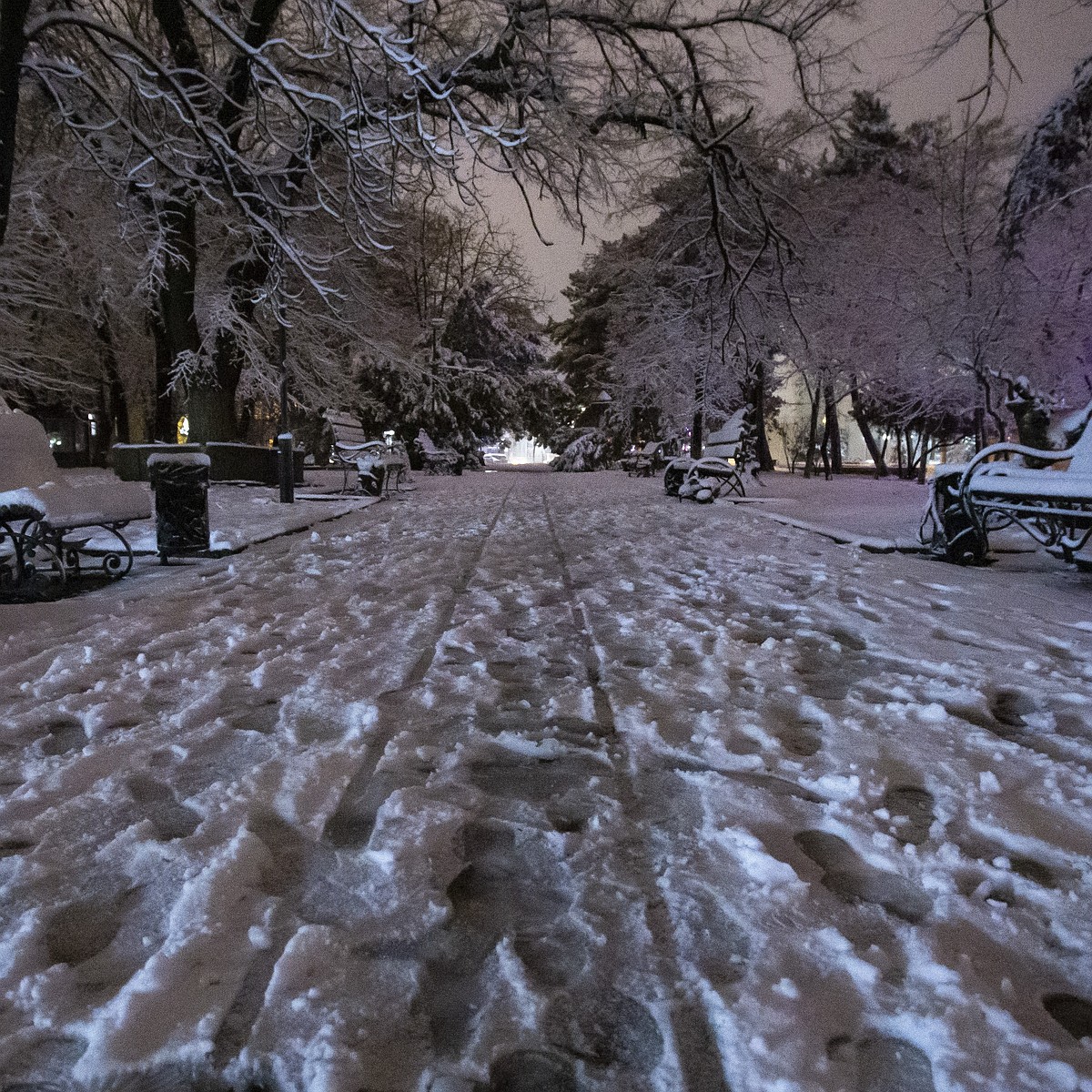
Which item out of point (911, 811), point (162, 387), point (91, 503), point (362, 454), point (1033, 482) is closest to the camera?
point (911, 811)

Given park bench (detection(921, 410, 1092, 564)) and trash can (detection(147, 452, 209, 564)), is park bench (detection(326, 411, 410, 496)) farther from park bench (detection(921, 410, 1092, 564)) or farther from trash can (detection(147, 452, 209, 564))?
park bench (detection(921, 410, 1092, 564))

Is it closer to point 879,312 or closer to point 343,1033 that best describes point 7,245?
point 879,312

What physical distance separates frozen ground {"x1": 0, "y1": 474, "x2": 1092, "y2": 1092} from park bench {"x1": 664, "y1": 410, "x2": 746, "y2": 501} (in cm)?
1048

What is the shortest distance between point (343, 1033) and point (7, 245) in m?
21.5

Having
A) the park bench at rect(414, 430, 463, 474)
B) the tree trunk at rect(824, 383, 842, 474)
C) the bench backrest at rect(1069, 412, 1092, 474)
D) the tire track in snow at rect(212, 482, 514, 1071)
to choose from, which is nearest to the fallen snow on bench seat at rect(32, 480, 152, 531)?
the tire track in snow at rect(212, 482, 514, 1071)

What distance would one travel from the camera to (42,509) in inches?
182

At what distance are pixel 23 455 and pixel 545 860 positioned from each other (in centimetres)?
541

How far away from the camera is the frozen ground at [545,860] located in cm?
129

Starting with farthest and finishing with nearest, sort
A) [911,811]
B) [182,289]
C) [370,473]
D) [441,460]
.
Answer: [441,460]
[370,473]
[182,289]
[911,811]

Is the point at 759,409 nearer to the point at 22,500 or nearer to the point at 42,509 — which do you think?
the point at 42,509

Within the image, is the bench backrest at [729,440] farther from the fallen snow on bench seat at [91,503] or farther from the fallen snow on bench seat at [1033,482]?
the fallen snow on bench seat at [91,503]

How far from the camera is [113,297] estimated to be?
17.0 m

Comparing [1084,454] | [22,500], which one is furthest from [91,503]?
[1084,454]

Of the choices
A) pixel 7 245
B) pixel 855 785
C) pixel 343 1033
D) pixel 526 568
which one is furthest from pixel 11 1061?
pixel 7 245
